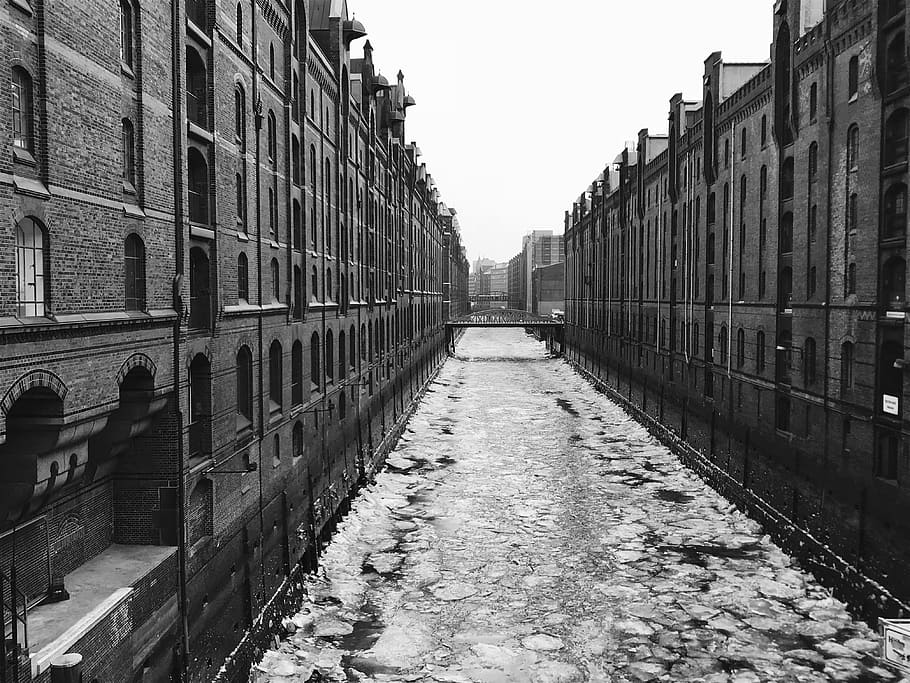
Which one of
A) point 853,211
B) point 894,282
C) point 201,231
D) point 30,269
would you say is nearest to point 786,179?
point 853,211

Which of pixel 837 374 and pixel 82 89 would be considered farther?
pixel 837 374

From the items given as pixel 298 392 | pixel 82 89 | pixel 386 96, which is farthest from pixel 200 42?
pixel 386 96

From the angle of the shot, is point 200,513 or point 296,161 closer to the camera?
point 200,513

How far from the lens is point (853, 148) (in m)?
18.0

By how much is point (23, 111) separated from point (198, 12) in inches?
247

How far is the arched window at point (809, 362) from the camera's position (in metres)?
20.1

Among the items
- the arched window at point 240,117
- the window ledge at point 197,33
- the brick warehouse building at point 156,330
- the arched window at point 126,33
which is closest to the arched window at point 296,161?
the brick warehouse building at point 156,330

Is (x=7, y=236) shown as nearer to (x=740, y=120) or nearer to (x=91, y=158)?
(x=91, y=158)

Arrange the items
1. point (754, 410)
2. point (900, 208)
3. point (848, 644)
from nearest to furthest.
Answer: point (848, 644) < point (900, 208) < point (754, 410)

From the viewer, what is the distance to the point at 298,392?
66.2ft

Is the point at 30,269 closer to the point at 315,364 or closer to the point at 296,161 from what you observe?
the point at 296,161

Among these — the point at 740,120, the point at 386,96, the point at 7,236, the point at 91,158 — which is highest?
the point at 386,96

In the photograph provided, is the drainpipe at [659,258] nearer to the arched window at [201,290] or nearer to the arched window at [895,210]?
the arched window at [895,210]

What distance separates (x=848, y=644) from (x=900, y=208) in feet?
30.2
